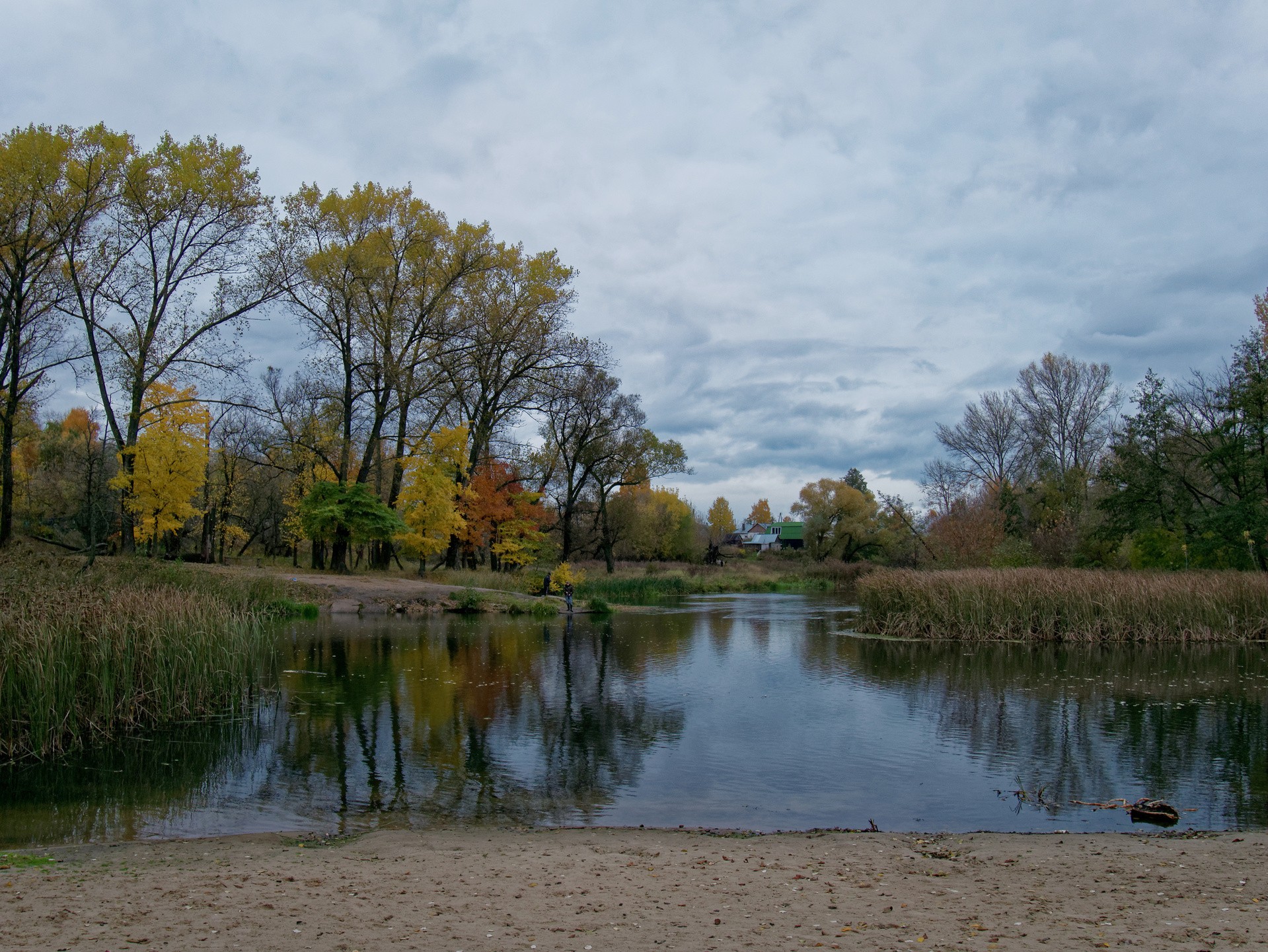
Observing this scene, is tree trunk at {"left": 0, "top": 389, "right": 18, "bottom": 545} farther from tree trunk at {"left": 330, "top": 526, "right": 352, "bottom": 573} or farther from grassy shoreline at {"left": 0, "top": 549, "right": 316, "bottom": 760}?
grassy shoreline at {"left": 0, "top": 549, "right": 316, "bottom": 760}

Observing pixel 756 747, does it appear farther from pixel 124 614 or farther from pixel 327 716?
pixel 124 614

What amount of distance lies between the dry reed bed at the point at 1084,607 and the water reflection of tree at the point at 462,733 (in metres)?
8.96

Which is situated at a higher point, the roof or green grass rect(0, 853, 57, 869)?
the roof

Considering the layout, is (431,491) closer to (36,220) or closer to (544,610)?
(544,610)

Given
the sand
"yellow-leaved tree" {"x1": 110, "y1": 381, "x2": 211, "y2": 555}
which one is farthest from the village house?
the sand

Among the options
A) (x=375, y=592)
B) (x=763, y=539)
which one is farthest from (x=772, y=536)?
(x=375, y=592)

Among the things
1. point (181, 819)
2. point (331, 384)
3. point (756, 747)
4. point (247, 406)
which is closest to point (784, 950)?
point (181, 819)

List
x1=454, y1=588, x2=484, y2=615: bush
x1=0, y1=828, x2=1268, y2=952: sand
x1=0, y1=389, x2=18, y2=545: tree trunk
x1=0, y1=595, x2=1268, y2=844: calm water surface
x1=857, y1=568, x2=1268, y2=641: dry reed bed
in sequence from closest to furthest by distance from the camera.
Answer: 1. x1=0, y1=828, x2=1268, y2=952: sand
2. x1=0, y1=595, x2=1268, y2=844: calm water surface
3. x1=857, y1=568, x2=1268, y2=641: dry reed bed
4. x1=0, y1=389, x2=18, y2=545: tree trunk
5. x1=454, y1=588, x2=484, y2=615: bush

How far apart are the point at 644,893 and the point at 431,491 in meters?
33.8

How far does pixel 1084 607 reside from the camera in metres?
23.0

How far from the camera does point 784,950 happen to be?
450 cm

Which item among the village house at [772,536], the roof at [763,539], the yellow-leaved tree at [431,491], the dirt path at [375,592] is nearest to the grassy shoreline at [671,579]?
the yellow-leaved tree at [431,491]

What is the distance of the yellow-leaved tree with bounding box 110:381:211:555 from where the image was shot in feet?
103

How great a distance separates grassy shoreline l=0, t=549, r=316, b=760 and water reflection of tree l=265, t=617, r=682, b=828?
4.53 ft
